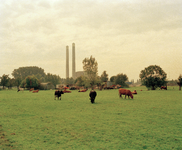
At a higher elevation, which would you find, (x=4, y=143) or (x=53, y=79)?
(x=53, y=79)

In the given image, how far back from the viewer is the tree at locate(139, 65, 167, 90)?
66.8 meters

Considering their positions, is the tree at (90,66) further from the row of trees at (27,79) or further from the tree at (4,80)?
the tree at (4,80)

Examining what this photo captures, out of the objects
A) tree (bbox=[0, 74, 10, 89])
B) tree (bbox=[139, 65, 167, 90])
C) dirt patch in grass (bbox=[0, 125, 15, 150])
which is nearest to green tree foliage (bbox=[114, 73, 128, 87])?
tree (bbox=[139, 65, 167, 90])

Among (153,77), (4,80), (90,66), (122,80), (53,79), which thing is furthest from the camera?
(53,79)

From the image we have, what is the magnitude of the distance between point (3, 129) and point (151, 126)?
25.8 ft

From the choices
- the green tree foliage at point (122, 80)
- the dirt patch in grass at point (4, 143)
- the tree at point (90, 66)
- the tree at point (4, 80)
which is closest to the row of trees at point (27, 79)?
the tree at point (4, 80)

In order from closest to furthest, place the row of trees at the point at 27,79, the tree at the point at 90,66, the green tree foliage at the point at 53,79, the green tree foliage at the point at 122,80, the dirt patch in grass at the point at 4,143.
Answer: the dirt patch in grass at the point at 4,143, the tree at the point at 90,66, the row of trees at the point at 27,79, the green tree foliage at the point at 122,80, the green tree foliage at the point at 53,79

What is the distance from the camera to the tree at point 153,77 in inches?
2628

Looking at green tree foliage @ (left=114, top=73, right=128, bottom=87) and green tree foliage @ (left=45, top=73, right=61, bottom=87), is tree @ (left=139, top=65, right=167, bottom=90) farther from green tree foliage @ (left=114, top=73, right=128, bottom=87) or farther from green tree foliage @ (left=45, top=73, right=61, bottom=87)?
green tree foliage @ (left=45, top=73, right=61, bottom=87)

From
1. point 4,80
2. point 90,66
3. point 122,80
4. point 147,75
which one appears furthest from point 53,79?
point 147,75

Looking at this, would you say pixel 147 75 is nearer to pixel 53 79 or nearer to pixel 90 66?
pixel 90 66

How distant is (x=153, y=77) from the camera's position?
67.6 meters

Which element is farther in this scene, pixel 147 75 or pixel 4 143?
pixel 147 75

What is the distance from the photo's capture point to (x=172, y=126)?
9.22m
